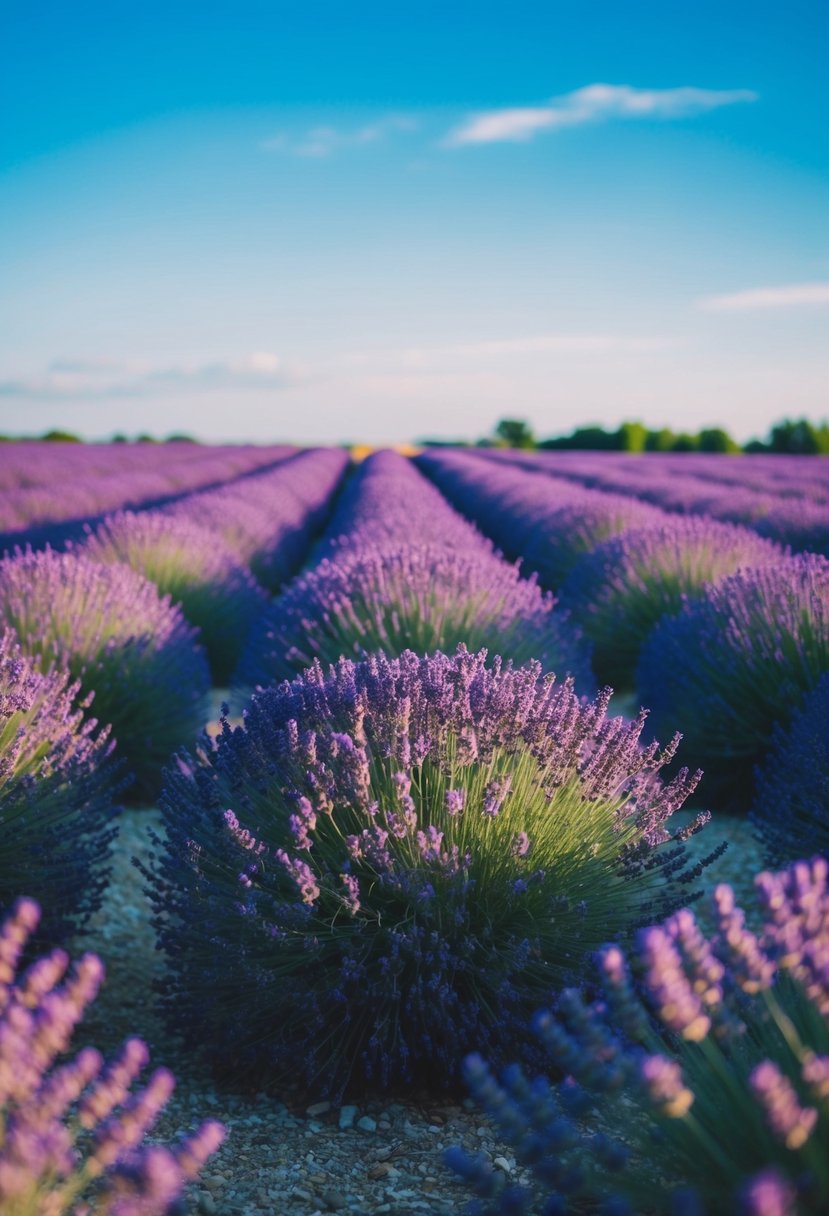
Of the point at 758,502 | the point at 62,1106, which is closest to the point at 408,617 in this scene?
the point at 62,1106

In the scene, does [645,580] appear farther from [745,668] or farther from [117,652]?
[117,652]

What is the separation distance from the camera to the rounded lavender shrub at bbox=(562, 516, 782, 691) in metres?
6.80

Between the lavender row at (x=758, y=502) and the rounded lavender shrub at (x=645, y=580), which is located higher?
the lavender row at (x=758, y=502)

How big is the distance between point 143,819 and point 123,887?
0.83 metres

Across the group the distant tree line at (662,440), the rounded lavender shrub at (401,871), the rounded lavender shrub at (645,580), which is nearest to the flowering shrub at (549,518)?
the rounded lavender shrub at (645,580)

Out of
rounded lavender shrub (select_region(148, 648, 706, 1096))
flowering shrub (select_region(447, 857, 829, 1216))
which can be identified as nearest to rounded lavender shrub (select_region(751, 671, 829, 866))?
rounded lavender shrub (select_region(148, 648, 706, 1096))

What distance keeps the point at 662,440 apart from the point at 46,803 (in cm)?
5581

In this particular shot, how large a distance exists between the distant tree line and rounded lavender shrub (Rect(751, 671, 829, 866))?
44654 mm

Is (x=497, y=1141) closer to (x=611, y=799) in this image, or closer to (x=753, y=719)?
(x=611, y=799)

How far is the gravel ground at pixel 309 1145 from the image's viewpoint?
6.41 ft

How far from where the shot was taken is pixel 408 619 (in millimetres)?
4469

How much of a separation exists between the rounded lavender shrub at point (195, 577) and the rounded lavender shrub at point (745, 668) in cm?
333

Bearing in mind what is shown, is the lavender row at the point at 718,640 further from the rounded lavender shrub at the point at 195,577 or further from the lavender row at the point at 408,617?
the rounded lavender shrub at the point at 195,577

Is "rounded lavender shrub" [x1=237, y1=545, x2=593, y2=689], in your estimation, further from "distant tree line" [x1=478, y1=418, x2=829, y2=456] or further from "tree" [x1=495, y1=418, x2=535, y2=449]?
"tree" [x1=495, y1=418, x2=535, y2=449]
